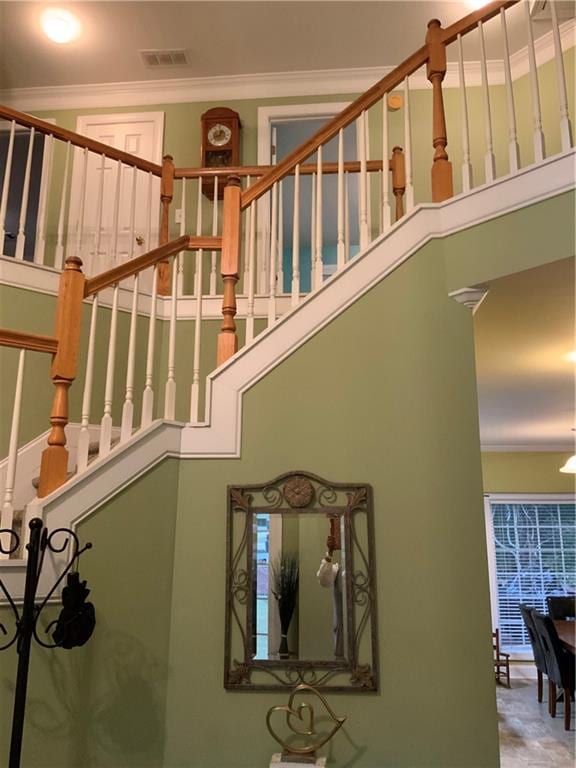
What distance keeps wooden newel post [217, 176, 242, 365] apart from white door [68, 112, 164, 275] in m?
1.68

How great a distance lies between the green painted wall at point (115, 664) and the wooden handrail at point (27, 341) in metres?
0.67

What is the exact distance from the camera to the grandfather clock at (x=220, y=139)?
4910mm

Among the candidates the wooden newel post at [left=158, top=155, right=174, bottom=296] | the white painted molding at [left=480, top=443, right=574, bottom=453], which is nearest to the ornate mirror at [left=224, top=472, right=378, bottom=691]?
the wooden newel post at [left=158, top=155, right=174, bottom=296]

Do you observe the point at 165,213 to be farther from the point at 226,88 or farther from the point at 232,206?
the point at 226,88

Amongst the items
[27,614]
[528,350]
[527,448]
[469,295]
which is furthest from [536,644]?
[27,614]

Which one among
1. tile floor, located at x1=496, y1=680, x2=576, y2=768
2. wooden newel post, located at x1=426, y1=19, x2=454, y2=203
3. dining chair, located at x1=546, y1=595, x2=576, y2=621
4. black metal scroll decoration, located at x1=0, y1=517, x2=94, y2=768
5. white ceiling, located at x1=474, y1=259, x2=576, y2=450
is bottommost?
tile floor, located at x1=496, y1=680, x2=576, y2=768

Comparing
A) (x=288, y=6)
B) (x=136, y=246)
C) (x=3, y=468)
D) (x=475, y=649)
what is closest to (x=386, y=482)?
(x=475, y=649)

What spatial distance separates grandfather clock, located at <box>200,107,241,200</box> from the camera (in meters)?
4.91

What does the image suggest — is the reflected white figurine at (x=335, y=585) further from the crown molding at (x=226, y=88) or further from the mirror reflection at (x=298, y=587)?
the crown molding at (x=226, y=88)

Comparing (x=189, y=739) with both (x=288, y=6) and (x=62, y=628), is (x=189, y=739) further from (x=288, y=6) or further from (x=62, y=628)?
(x=288, y=6)

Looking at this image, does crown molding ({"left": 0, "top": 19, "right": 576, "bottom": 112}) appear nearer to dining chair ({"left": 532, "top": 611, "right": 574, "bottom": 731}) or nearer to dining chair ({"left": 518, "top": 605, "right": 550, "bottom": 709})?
dining chair ({"left": 532, "top": 611, "right": 574, "bottom": 731})

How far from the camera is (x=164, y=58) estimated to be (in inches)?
191

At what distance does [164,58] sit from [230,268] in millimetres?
3049

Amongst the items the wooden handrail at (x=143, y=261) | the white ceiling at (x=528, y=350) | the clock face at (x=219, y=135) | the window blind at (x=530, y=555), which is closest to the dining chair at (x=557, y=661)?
the white ceiling at (x=528, y=350)
